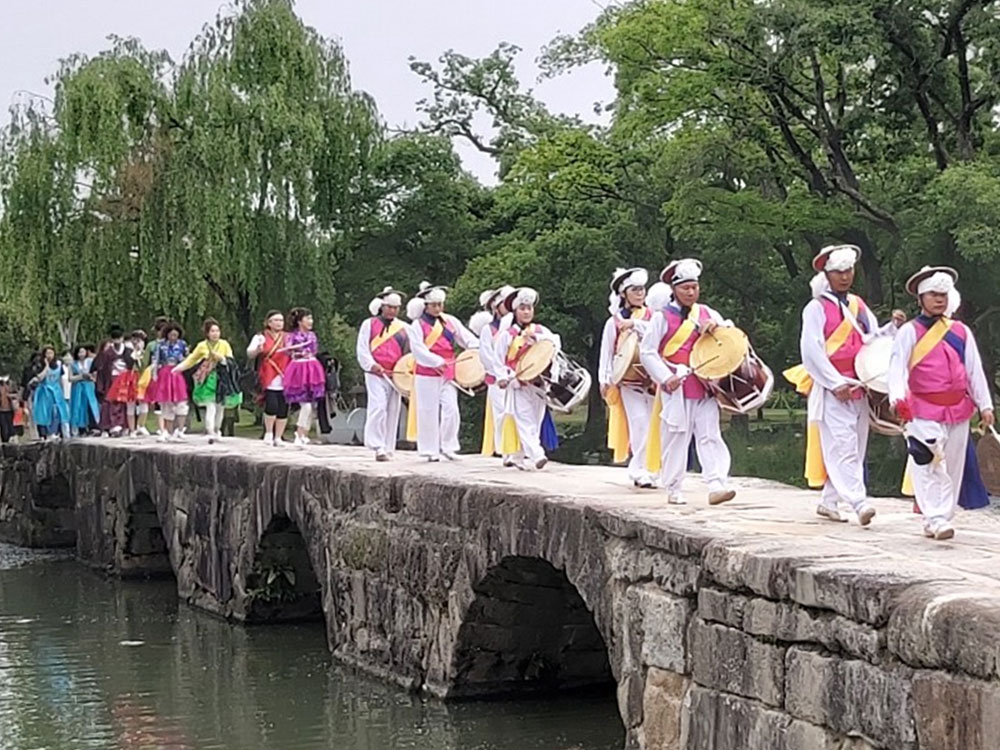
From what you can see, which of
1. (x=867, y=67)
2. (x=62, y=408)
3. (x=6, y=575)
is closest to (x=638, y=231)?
(x=867, y=67)

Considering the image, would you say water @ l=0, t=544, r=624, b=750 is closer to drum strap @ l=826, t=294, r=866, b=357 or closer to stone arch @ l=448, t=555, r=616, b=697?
stone arch @ l=448, t=555, r=616, b=697

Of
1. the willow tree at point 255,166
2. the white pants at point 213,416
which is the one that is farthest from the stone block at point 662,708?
the willow tree at point 255,166

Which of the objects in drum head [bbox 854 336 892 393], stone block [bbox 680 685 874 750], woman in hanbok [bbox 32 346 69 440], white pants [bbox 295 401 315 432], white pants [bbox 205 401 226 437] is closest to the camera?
stone block [bbox 680 685 874 750]

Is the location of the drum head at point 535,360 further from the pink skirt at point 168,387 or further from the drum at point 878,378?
the pink skirt at point 168,387

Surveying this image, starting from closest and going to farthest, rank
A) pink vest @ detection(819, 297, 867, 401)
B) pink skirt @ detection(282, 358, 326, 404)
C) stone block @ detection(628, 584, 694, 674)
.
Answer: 1. stone block @ detection(628, 584, 694, 674)
2. pink vest @ detection(819, 297, 867, 401)
3. pink skirt @ detection(282, 358, 326, 404)

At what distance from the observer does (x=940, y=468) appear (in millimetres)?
7496

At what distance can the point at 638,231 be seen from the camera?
27.6 metres

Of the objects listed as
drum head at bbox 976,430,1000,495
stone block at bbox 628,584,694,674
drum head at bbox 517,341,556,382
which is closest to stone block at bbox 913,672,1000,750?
stone block at bbox 628,584,694,674

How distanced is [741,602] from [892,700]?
1.12 m

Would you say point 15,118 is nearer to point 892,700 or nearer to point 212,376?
point 212,376

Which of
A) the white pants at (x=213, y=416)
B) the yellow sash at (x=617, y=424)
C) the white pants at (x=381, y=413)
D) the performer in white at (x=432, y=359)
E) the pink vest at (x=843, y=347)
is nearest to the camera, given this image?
the pink vest at (x=843, y=347)

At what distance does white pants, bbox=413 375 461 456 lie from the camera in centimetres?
1355

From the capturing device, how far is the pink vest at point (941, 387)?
7.46 metres

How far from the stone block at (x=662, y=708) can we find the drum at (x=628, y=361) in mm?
3216
